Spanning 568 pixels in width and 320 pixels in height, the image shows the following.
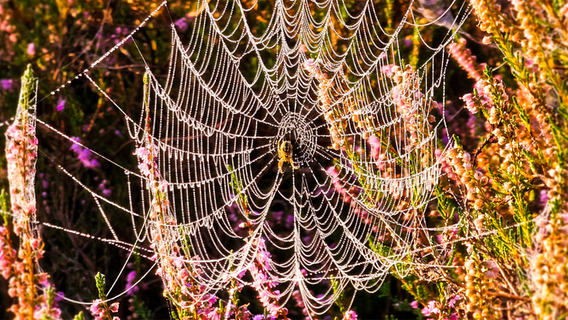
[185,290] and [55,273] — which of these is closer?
[185,290]

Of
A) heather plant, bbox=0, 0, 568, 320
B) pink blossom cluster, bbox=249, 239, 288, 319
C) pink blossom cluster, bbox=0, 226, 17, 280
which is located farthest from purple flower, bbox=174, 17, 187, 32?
pink blossom cluster, bbox=0, 226, 17, 280

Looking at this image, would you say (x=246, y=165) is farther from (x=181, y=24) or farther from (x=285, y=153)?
(x=181, y=24)

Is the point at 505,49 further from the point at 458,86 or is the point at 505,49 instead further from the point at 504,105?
the point at 458,86

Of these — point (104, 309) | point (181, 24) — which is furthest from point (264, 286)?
point (181, 24)

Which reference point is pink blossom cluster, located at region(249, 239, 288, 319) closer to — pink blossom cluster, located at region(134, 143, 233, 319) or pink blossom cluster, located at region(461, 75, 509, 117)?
pink blossom cluster, located at region(134, 143, 233, 319)

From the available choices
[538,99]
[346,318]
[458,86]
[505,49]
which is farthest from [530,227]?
[458,86]

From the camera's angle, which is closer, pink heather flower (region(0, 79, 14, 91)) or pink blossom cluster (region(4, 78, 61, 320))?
pink blossom cluster (region(4, 78, 61, 320))

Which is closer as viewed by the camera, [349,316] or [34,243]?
[34,243]

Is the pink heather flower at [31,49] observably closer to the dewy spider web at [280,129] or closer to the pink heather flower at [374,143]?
the dewy spider web at [280,129]
